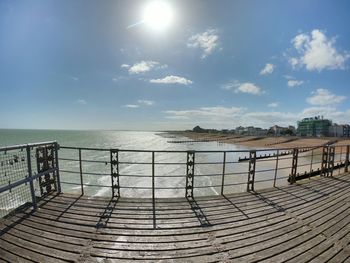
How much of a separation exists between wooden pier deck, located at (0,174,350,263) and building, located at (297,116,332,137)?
462 ft

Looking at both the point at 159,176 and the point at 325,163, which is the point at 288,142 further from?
the point at 159,176

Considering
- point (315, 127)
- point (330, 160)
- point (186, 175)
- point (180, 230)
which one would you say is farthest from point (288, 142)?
point (180, 230)

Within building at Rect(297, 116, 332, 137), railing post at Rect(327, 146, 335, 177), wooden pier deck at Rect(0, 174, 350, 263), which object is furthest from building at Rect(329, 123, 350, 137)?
wooden pier deck at Rect(0, 174, 350, 263)

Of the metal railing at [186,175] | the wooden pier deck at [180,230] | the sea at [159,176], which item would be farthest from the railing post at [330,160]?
the wooden pier deck at [180,230]

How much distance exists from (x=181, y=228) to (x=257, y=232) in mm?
1295

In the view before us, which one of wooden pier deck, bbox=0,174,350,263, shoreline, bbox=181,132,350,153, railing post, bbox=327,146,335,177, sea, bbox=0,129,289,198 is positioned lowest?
shoreline, bbox=181,132,350,153

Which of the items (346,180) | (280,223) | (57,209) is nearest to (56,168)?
(57,209)

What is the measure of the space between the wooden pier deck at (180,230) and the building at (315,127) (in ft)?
462

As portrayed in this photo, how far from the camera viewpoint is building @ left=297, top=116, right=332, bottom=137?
400ft

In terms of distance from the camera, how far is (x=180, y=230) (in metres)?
3.62

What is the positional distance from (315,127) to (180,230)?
14929cm

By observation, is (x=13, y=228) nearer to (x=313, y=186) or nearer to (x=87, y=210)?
(x=87, y=210)

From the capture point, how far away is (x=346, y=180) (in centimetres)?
753

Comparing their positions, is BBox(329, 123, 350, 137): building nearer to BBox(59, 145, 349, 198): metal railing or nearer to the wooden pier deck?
BBox(59, 145, 349, 198): metal railing
